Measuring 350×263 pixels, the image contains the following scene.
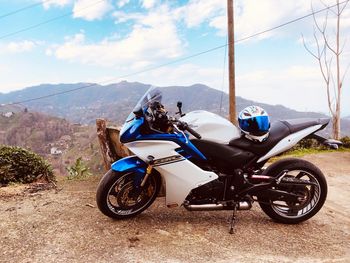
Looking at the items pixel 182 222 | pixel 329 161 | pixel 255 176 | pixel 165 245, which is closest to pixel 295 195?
pixel 255 176

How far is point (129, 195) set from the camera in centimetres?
409

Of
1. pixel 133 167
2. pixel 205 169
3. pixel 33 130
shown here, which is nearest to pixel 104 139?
pixel 133 167

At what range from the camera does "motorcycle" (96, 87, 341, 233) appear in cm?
382

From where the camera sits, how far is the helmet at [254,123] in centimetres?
384

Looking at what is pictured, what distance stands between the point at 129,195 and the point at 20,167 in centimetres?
312

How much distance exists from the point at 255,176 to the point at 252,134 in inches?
21.6

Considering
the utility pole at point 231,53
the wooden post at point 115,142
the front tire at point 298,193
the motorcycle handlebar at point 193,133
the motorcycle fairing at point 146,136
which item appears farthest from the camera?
the utility pole at point 231,53

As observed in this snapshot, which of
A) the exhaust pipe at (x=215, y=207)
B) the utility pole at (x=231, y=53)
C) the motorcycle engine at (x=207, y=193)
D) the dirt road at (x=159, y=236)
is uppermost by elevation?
the utility pole at (x=231, y=53)

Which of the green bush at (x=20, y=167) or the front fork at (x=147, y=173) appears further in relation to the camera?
the green bush at (x=20, y=167)

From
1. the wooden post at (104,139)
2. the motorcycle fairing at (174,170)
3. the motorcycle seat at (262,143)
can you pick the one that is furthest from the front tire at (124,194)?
the wooden post at (104,139)

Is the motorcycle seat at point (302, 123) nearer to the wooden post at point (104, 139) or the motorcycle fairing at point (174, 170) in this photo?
the motorcycle fairing at point (174, 170)

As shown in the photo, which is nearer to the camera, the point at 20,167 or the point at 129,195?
the point at 129,195

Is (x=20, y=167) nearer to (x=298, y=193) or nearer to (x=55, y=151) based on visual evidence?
(x=298, y=193)

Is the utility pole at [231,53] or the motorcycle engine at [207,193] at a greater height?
the utility pole at [231,53]
